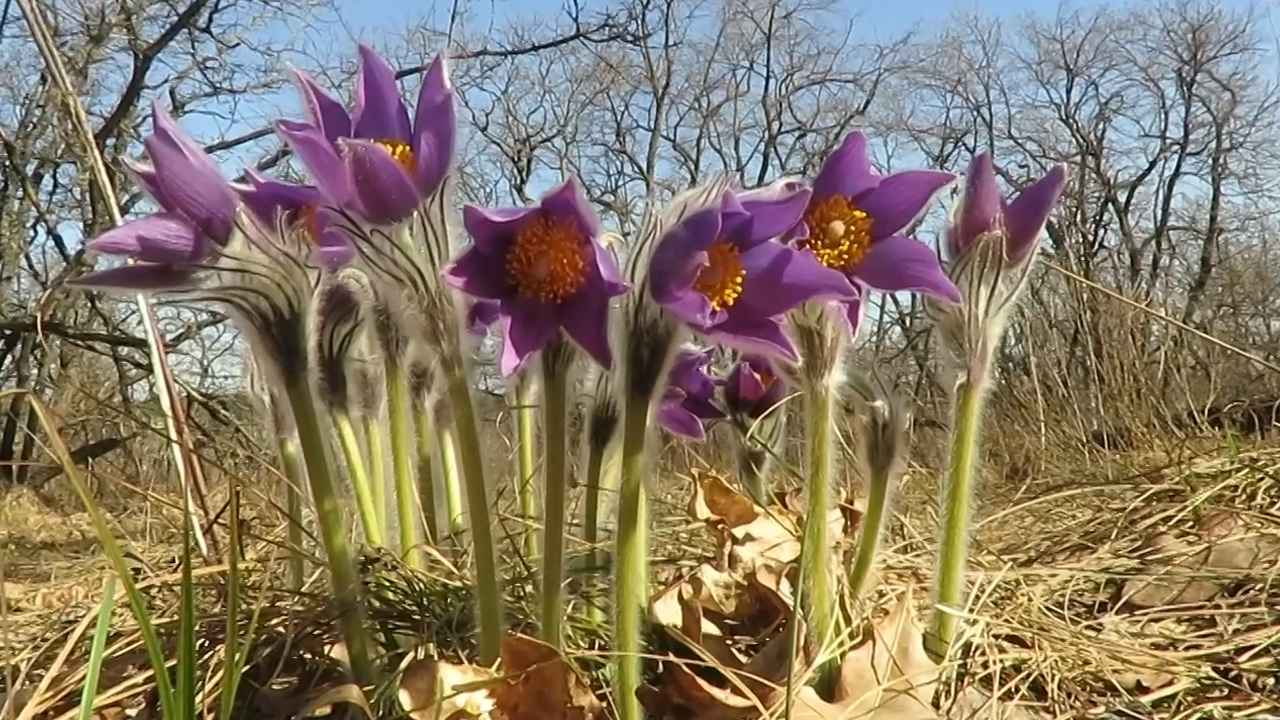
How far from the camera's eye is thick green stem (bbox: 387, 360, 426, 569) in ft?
2.09

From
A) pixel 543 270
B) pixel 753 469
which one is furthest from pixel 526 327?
pixel 753 469

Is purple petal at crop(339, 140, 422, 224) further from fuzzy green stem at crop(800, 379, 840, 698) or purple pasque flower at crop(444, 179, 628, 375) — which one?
fuzzy green stem at crop(800, 379, 840, 698)

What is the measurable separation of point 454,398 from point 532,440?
301 mm

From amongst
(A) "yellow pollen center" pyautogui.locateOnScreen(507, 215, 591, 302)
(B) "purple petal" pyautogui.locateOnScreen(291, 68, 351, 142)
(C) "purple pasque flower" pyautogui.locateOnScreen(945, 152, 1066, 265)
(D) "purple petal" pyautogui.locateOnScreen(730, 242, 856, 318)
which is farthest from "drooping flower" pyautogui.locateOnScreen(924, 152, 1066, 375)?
(B) "purple petal" pyautogui.locateOnScreen(291, 68, 351, 142)

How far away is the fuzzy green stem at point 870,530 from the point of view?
64cm

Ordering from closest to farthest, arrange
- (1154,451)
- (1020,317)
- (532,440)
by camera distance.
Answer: (532,440), (1154,451), (1020,317)

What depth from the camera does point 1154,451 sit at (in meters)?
2.24

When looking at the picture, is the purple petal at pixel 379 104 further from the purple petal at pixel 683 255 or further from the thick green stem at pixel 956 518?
the thick green stem at pixel 956 518

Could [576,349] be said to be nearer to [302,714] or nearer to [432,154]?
[432,154]

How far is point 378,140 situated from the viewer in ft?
1.85

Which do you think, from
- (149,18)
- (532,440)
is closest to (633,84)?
(149,18)

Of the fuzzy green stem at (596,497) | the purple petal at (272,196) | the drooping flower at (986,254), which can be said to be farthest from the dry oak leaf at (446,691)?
the drooping flower at (986,254)

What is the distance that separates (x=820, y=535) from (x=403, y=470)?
25 centimetres

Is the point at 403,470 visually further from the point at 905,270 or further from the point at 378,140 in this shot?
the point at 905,270
